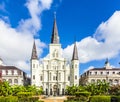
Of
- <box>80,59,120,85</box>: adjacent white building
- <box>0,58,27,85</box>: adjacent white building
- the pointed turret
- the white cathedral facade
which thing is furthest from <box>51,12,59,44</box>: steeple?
<box>0,58,27,85</box>: adjacent white building

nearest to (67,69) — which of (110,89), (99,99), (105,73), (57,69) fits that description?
(57,69)

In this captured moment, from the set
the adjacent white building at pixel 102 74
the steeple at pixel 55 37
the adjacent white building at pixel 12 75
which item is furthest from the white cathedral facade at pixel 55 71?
the adjacent white building at pixel 102 74

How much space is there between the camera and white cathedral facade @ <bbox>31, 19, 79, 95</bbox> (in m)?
106

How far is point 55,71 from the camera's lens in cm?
10756

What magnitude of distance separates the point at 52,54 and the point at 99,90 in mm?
37890

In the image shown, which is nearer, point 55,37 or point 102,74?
point 102,74

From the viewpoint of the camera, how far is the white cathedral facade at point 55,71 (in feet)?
348

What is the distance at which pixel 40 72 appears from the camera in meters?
107

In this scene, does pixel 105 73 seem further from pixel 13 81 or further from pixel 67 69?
pixel 13 81

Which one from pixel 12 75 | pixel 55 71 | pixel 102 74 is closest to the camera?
pixel 12 75

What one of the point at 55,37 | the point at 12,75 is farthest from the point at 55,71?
the point at 12,75

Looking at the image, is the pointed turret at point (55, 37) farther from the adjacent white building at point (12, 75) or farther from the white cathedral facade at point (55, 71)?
the adjacent white building at point (12, 75)

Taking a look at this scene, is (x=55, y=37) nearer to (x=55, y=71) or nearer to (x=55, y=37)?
(x=55, y=37)

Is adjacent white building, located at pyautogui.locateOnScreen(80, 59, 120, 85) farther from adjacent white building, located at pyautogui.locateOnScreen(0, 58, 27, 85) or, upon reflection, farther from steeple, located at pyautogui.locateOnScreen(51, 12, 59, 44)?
adjacent white building, located at pyautogui.locateOnScreen(0, 58, 27, 85)
